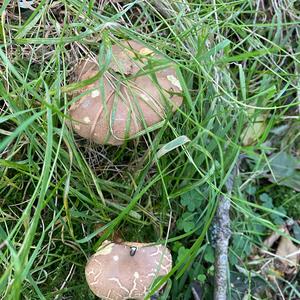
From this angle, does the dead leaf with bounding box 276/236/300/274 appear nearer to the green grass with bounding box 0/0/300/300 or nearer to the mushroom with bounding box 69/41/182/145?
the green grass with bounding box 0/0/300/300

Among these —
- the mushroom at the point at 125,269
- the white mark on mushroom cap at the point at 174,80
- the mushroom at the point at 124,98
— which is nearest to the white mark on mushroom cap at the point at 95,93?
the mushroom at the point at 124,98

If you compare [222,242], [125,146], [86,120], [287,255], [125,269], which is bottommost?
[287,255]

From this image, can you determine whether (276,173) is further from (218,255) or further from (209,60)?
(209,60)

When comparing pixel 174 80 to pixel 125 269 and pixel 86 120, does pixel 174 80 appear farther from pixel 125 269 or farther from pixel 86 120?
pixel 125 269

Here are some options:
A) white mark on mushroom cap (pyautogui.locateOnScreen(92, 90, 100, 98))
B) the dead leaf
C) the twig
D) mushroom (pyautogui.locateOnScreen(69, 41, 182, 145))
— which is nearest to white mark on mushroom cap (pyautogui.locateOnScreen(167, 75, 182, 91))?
mushroom (pyautogui.locateOnScreen(69, 41, 182, 145))

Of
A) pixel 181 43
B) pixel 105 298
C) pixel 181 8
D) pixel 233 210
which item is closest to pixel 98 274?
pixel 105 298

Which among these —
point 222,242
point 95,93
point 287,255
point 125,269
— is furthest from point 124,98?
point 287,255

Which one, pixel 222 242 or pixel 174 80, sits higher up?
pixel 174 80

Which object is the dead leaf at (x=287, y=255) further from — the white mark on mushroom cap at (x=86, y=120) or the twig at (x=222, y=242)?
the white mark on mushroom cap at (x=86, y=120)
